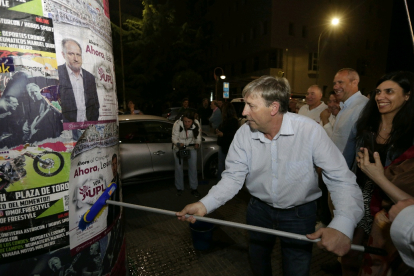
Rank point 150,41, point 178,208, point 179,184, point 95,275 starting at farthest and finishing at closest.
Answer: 1. point 150,41
2. point 179,184
3. point 178,208
4. point 95,275

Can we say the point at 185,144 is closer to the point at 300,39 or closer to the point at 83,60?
the point at 83,60

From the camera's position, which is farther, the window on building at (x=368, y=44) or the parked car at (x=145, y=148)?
the window on building at (x=368, y=44)

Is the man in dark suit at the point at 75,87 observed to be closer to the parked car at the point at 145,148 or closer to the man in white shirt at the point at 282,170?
the man in white shirt at the point at 282,170

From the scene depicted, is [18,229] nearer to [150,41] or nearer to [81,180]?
[81,180]

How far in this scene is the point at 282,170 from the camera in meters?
1.96

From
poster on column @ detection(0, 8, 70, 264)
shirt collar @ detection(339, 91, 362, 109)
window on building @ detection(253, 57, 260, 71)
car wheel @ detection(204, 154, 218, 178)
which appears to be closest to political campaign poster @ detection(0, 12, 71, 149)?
poster on column @ detection(0, 8, 70, 264)

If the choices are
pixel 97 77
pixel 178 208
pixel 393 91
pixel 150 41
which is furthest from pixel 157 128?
pixel 150 41

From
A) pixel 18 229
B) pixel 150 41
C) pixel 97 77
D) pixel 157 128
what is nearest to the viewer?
pixel 18 229

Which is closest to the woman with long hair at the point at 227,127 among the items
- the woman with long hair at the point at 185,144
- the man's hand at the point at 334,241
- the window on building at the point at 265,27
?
the woman with long hair at the point at 185,144

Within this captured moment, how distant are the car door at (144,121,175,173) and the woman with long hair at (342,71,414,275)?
3988 mm

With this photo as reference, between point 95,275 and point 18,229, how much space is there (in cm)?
68

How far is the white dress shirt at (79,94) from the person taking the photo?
1513mm

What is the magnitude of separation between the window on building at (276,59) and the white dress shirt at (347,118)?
23.2 m

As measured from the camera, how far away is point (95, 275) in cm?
180
